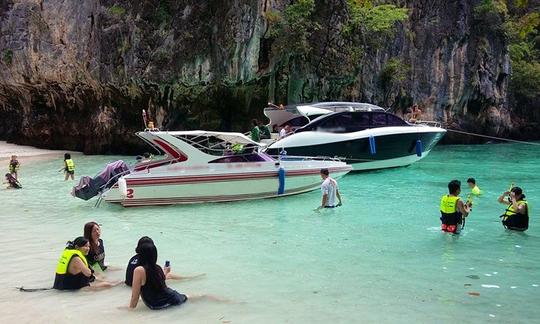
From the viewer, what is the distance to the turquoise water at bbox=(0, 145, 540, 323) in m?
6.18

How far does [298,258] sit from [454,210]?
3246mm

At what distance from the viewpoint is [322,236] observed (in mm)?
10141

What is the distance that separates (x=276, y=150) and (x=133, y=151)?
13.0 m

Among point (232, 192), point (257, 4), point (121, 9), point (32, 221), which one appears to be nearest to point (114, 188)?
point (32, 221)

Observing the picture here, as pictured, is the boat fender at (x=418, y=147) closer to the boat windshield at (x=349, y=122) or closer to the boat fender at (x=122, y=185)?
the boat windshield at (x=349, y=122)

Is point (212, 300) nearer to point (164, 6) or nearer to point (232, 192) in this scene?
point (232, 192)

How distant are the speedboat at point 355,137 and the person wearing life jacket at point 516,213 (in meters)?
9.45

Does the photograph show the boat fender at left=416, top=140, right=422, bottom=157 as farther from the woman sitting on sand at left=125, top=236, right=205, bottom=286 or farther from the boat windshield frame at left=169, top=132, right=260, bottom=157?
the woman sitting on sand at left=125, top=236, right=205, bottom=286

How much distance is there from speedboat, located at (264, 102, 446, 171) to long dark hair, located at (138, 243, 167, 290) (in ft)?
41.6

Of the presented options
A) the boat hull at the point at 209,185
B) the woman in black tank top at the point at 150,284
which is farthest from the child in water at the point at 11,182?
the woman in black tank top at the point at 150,284

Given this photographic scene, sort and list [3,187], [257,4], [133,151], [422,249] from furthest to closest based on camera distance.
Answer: [133,151] < [257,4] < [3,187] < [422,249]

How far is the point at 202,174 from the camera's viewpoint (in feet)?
44.8

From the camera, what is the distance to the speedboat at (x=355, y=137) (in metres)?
19.6

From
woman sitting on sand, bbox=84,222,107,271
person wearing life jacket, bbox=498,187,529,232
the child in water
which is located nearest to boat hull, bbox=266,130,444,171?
the child in water
